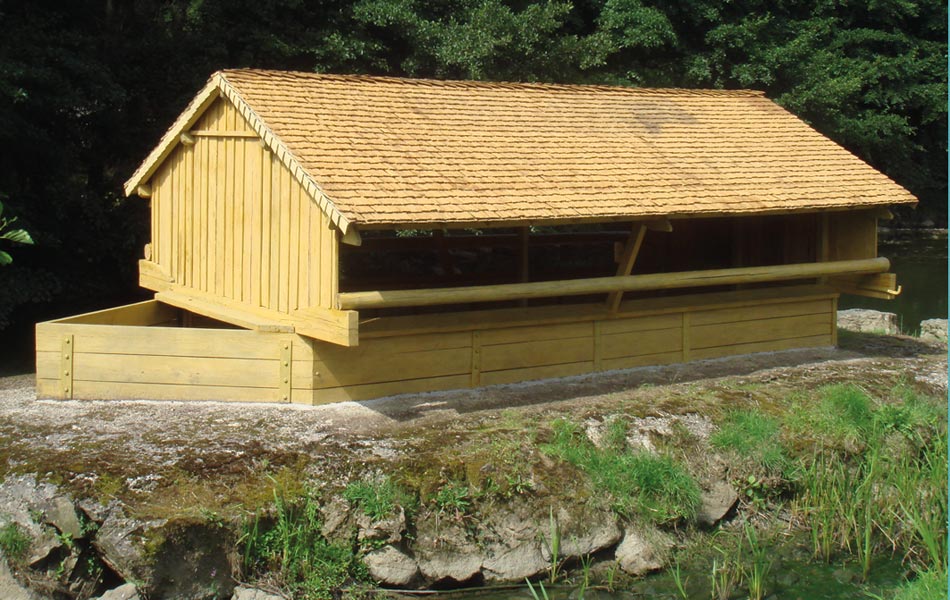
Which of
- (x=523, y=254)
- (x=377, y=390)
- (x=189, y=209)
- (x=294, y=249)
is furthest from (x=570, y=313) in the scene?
(x=189, y=209)

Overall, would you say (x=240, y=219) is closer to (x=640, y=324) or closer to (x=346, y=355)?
(x=346, y=355)

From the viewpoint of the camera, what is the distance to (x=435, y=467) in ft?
29.2

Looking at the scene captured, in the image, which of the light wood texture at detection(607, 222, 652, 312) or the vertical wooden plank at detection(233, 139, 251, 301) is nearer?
the vertical wooden plank at detection(233, 139, 251, 301)

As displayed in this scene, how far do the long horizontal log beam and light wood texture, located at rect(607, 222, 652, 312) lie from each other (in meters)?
0.11

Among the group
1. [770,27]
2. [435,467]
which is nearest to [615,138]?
[435,467]

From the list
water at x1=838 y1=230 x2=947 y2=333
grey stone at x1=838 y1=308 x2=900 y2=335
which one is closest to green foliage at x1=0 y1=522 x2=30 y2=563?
grey stone at x1=838 y1=308 x2=900 y2=335

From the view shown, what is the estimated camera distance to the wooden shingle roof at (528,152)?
10.2 m

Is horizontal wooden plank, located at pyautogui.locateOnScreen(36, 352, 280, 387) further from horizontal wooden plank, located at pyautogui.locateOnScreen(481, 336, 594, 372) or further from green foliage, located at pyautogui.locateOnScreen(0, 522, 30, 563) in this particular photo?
green foliage, located at pyautogui.locateOnScreen(0, 522, 30, 563)

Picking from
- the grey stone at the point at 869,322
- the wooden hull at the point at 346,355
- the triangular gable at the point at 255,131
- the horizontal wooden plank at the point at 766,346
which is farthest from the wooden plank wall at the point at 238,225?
→ the grey stone at the point at 869,322

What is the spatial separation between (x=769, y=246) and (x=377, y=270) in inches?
200

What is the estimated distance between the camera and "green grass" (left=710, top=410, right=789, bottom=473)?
984 cm

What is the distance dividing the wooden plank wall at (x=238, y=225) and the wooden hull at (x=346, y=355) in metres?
0.60

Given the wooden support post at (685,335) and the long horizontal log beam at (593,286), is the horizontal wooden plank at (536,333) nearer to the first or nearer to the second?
the long horizontal log beam at (593,286)

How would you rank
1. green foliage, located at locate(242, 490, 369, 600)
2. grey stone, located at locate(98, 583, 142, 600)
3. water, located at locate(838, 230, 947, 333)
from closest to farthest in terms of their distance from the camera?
1. grey stone, located at locate(98, 583, 142, 600)
2. green foliage, located at locate(242, 490, 369, 600)
3. water, located at locate(838, 230, 947, 333)
